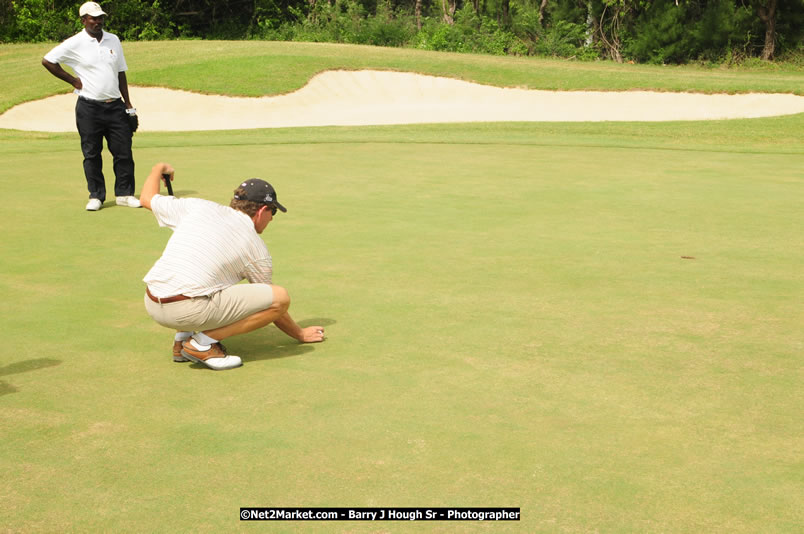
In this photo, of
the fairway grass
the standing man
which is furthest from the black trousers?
the fairway grass

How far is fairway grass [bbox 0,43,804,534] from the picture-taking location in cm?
338

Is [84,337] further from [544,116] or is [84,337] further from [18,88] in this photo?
[18,88]

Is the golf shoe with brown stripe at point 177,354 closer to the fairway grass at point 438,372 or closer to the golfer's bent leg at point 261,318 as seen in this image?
the fairway grass at point 438,372

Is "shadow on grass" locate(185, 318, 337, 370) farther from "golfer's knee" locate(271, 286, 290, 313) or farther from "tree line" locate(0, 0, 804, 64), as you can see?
"tree line" locate(0, 0, 804, 64)

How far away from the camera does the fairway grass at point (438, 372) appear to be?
3.38m

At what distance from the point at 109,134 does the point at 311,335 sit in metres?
A: 5.90

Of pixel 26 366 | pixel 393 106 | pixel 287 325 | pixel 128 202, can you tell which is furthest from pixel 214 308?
pixel 393 106

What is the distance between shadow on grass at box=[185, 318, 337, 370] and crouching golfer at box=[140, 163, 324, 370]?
0.33ft

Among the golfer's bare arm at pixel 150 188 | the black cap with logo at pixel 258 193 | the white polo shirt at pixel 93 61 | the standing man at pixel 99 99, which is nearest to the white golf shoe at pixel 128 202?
the standing man at pixel 99 99

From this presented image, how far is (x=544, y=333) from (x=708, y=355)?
889 mm

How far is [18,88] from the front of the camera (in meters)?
23.4

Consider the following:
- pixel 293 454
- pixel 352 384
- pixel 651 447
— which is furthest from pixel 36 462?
pixel 651 447

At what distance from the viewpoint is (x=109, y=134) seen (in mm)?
10133

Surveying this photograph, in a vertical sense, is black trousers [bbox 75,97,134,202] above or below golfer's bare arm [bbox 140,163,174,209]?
below
